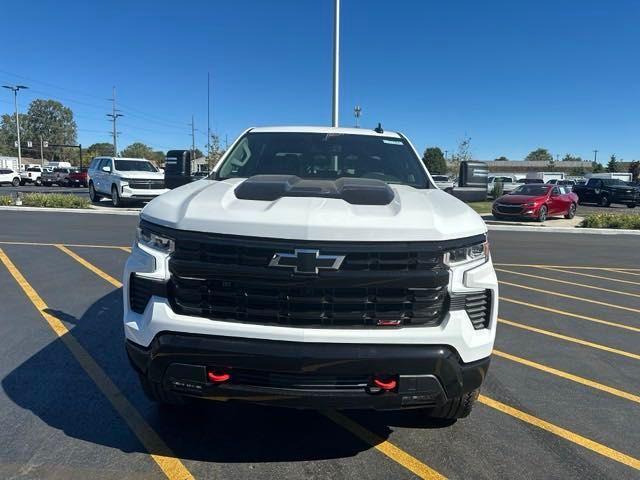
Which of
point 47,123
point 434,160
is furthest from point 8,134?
point 434,160

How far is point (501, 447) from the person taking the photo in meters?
3.10

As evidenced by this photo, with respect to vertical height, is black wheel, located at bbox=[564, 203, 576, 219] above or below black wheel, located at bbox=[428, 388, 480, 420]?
above

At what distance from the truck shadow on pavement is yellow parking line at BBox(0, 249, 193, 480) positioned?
39mm

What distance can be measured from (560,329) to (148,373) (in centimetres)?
459

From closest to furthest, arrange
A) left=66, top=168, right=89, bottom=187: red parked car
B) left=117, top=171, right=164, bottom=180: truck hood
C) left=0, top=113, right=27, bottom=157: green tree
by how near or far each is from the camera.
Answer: left=117, top=171, right=164, bottom=180: truck hood < left=66, top=168, right=89, bottom=187: red parked car < left=0, top=113, right=27, bottom=157: green tree

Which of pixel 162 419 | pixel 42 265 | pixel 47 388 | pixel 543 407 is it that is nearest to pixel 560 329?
pixel 543 407

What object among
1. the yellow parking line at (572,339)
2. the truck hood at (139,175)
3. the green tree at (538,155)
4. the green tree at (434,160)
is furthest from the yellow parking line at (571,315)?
the green tree at (538,155)

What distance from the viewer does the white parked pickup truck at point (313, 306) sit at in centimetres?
244

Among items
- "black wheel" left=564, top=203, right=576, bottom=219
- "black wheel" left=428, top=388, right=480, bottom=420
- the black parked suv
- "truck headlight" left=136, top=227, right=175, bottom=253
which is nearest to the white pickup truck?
"black wheel" left=564, top=203, right=576, bottom=219

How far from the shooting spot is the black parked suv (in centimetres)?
3022

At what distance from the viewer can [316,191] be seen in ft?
9.91

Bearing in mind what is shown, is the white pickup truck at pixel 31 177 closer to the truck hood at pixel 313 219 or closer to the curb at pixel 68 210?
the curb at pixel 68 210

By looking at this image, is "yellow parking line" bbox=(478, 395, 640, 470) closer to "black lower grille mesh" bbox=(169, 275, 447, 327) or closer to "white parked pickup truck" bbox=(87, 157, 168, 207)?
"black lower grille mesh" bbox=(169, 275, 447, 327)

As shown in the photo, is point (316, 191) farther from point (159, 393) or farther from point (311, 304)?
point (159, 393)
